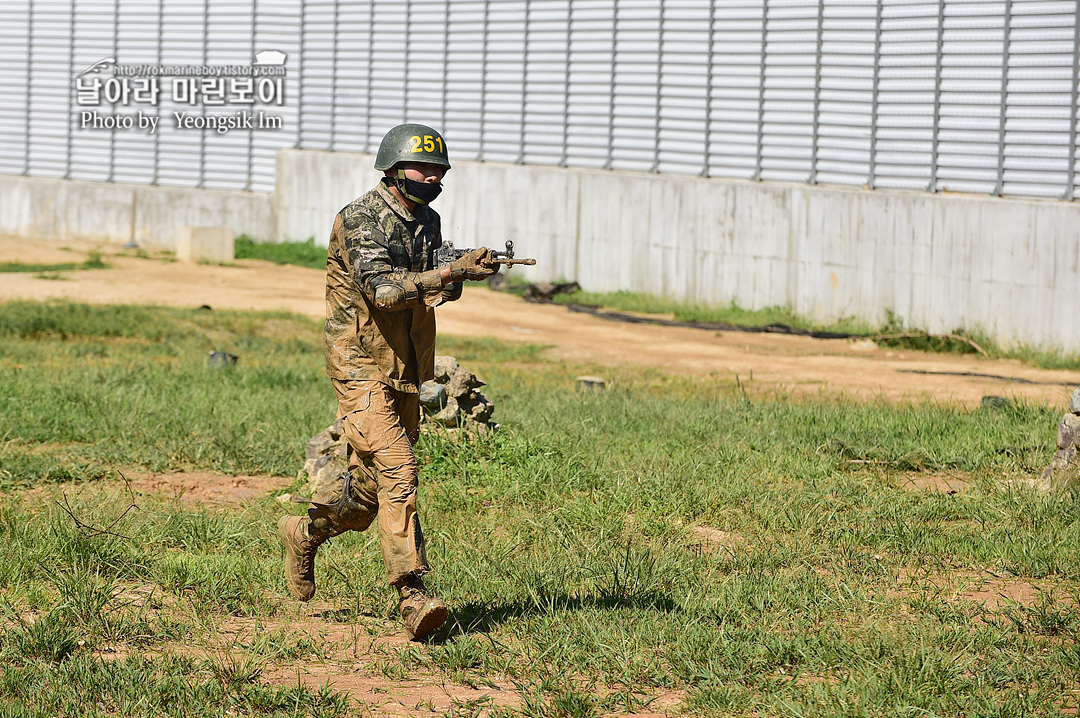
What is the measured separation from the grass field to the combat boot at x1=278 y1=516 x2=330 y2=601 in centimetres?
10

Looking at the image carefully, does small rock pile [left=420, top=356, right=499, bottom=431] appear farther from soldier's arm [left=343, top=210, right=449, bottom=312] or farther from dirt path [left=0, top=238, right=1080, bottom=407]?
dirt path [left=0, top=238, right=1080, bottom=407]

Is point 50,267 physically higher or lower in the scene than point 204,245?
lower

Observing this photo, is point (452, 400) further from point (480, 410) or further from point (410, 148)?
point (410, 148)

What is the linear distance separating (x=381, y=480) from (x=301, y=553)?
A: 0.69 metres

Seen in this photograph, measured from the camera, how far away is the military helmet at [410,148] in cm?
532

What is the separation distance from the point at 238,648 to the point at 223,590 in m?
0.70

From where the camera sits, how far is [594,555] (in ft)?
20.8

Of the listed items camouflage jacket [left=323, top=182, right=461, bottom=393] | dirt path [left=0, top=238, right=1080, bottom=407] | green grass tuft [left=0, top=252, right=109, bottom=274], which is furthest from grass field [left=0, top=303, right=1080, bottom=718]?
green grass tuft [left=0, top=252, right=109, bottom=274]

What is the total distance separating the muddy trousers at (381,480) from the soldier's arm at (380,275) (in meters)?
0.42

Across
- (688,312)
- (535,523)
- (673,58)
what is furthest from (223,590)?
(673,58)

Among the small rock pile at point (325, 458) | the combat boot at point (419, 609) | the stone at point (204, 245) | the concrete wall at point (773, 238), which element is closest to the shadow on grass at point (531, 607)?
the combat boot at point (419, 609)

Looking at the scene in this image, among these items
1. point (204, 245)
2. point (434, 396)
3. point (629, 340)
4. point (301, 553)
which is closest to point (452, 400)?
point (434, 396)

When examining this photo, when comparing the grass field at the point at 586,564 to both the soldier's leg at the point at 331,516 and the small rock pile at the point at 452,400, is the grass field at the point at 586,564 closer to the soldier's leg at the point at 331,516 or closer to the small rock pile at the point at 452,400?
the soldier's leg at the point at 331,516

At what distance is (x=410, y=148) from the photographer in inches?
210
